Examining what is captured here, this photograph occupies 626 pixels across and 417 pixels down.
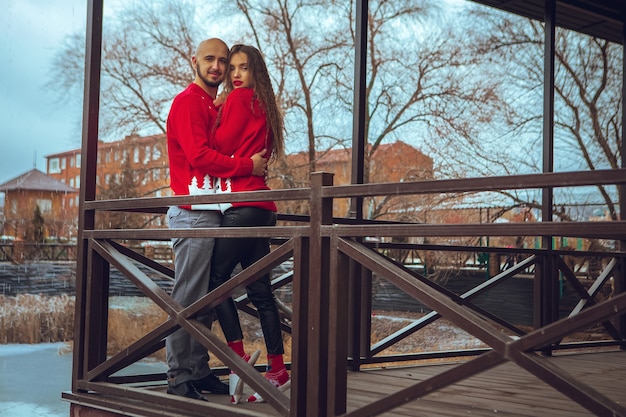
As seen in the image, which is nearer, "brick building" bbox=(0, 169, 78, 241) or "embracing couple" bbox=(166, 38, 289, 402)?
"embracing couple" bbox=(166, 38, 289, 402)

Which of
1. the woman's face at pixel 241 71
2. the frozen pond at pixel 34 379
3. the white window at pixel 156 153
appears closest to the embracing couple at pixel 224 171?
the woman's face at pixel 241 71

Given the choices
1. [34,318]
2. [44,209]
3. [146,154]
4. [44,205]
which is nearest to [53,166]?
[44,205]

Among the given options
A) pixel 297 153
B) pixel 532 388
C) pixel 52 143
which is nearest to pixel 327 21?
pixel 297 153

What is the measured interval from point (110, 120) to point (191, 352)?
36.8 feet

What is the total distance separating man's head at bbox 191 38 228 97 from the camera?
2.88m

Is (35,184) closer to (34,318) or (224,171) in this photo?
(34,318)

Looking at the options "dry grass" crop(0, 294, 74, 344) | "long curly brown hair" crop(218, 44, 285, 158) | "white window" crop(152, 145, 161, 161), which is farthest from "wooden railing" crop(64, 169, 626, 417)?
"dry grass" crop(0, 294, 74, 344)

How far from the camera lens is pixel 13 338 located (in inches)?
667

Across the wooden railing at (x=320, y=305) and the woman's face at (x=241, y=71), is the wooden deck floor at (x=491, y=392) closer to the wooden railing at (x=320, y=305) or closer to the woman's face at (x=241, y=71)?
the wooden railing at (x=320, y=305)

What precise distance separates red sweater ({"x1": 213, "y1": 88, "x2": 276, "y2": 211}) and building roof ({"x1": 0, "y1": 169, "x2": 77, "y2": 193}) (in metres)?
15.4

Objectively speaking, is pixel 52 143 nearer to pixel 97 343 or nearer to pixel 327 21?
pixel 327 21

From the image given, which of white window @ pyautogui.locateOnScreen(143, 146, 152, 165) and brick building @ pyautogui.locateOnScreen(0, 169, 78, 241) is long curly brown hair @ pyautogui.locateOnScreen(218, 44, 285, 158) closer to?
white window @ pyautogui.locateOnScreen(143, 146, 152, 165)

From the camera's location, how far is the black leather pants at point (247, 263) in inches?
111

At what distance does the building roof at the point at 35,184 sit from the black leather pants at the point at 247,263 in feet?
50.5
